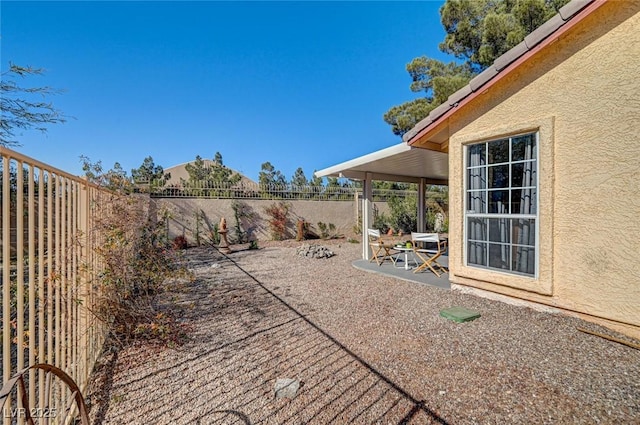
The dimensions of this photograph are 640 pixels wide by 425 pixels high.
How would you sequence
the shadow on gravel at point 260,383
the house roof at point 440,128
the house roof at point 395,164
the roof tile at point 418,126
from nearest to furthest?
the shadow on gravel at point 260,383
the house roof at point 440,128
the roof tile at point 418,126
the house roof at point 395,164

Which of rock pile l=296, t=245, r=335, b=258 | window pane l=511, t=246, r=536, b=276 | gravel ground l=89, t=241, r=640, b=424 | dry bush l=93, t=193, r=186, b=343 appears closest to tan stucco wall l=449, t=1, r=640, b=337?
window pane l=511, t=246, r=536, b=276

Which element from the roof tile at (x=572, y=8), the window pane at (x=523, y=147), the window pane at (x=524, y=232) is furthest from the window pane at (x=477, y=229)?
the roof tile at (x=572, y=8)

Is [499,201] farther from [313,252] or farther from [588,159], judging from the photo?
[313,252]

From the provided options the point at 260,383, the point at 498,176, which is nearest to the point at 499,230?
the point at 498,176

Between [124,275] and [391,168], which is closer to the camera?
[124,275]

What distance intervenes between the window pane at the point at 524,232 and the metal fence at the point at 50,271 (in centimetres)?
613

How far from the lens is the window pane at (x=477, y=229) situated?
17.8ft

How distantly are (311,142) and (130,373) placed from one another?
21.3 m

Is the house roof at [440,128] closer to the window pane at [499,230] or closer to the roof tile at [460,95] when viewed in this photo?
the roof tile at [460,95]

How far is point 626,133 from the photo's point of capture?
3799 mm

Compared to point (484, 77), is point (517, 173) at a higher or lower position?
lower

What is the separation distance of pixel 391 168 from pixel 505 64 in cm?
481

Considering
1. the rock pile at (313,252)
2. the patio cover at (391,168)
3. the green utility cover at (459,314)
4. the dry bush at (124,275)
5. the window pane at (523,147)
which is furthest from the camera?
the rock pile at (313,252)

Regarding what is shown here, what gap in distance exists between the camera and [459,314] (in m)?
4.61
